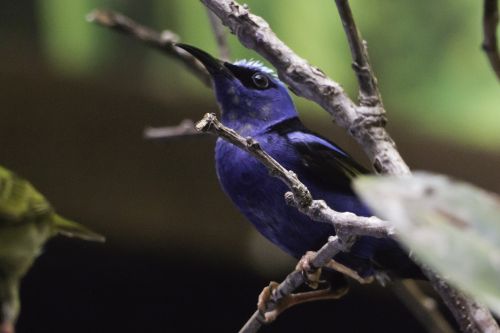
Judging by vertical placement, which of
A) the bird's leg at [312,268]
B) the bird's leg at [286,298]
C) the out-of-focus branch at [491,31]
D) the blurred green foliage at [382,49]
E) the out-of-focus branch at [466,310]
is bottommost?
the bird's leg at [286,298]

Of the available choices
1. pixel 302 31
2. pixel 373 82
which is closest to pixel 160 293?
pixel 302 31

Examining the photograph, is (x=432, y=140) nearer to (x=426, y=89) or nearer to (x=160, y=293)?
(x=426, y=89)

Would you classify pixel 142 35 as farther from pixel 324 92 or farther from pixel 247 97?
pixel 324 92

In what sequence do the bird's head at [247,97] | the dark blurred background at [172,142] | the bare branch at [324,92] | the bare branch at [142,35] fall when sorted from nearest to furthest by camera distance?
the bare branch at [324,92], the bird's head at [247,97], the bare branch at [142,35], the dark blurred background at [172,142]

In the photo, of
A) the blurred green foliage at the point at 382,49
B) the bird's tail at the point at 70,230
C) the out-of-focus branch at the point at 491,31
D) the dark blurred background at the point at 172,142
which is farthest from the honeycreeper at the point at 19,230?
the blurred green foliage at the point at 382,49

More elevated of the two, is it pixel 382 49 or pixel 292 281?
pixel 382 49

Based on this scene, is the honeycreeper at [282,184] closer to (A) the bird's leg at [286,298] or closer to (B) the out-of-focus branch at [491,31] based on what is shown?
(A) the bird's leg at [286,298]

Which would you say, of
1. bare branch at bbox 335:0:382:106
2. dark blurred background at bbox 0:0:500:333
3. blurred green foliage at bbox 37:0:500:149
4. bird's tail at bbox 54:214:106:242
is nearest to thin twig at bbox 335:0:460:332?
bare branch at bbox 335:0:382:106

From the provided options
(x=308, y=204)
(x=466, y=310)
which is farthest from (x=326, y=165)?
(x=308, y=204)
